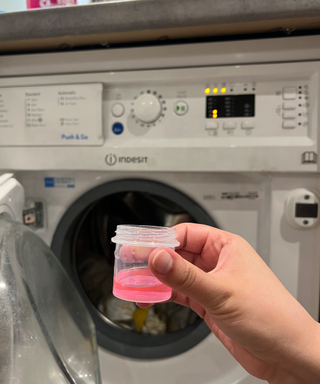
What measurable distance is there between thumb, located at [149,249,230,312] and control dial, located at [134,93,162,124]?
39 cm

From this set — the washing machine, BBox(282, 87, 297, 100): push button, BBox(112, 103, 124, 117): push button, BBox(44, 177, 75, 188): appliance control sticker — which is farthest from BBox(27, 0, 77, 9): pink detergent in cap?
BBox(282, 87, 297, 100): push button

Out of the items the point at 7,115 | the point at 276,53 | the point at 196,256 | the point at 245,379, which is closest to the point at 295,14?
the point at 276,53

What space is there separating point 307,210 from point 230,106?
0.27 m

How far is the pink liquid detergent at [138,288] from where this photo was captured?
381mm

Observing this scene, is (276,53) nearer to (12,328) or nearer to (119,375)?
(12,328)

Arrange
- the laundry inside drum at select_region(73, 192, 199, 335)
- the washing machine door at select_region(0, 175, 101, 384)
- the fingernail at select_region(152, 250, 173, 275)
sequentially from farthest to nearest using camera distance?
the laundry inside drum at select_region(73, 192, 199, 335)
the washing machine door at select_region(0, 175, 101, 384)
the fingernail at select_region(152, 250, 173, 275)

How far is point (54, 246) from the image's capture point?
0.72 m

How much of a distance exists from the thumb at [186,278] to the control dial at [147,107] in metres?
0.39

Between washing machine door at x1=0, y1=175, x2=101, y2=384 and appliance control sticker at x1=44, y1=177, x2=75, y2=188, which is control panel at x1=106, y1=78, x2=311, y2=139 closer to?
appliance control sticker at x1=44, y1=177, x2=75, y2=188

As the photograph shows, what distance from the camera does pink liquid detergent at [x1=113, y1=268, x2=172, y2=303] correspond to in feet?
1.25

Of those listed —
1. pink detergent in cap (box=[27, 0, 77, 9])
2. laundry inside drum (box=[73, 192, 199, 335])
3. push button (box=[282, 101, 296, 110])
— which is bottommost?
laundry inside drum (box=[73, 192, 199, 335])

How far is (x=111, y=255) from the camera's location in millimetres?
917

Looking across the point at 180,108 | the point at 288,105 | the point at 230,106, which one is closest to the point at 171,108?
the point at 180,108

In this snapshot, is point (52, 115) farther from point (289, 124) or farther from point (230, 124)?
point (289, 124)
